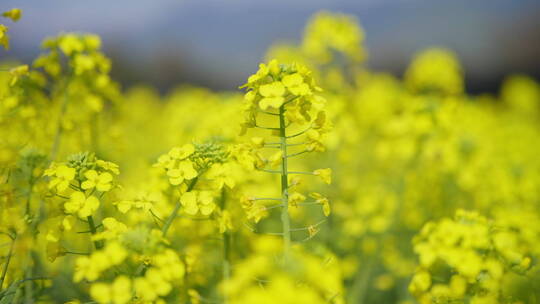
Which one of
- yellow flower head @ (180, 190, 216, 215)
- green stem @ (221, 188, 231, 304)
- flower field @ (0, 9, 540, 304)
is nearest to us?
flower field @ (0, 9, 540, 304)

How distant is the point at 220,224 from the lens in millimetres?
2119

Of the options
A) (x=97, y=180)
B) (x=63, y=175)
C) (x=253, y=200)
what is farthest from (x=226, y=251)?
(x=63, y=175)

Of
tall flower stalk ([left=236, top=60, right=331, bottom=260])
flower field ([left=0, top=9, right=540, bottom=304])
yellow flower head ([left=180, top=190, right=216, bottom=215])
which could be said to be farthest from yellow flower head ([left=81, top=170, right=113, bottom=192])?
tall flower stalk ([left=236, top=60, right=331, bottom=260])

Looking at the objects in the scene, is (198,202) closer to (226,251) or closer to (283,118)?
(226,251)

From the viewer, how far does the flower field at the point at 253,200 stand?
71.1 inches

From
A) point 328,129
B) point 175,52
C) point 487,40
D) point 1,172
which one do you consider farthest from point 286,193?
point 487,40

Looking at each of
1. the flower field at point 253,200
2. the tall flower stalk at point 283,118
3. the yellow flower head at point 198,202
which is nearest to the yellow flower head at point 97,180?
the flower field at point 253,200

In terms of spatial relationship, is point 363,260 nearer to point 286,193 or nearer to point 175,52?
point 286,193

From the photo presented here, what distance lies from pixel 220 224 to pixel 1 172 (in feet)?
3.94

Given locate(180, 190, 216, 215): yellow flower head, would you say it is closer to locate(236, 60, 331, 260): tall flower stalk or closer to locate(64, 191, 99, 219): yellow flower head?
locate(236, 60, 331, 260): tall flower stalk

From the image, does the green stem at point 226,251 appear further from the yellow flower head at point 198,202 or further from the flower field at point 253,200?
the yellow flower head at point 198,202

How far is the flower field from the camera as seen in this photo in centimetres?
181

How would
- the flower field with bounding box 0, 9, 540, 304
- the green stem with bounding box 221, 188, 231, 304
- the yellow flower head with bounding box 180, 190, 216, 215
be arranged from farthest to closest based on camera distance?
the green stem with bounding box 221, 188, 231, 304 < the yellow flower head with bounding box 180, 190, 216, 215 < the flower field with bounding box 0, 9, 540, 304

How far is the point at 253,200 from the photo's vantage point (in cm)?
202
